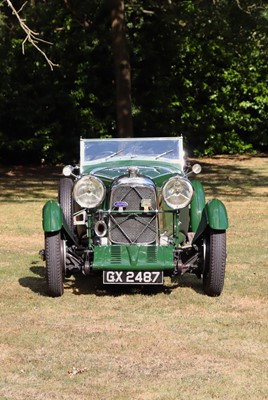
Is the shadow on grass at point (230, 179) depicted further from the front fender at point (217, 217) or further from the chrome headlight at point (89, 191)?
the chrome headlight at point (89, 191)

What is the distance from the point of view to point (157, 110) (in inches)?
985

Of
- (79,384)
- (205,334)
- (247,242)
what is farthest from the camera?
(247,242)

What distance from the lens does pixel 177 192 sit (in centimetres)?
855

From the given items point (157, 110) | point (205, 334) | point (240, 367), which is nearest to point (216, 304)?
point (205, 334)

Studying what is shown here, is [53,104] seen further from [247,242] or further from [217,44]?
[247,242]

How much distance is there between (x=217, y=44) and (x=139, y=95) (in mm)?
2716

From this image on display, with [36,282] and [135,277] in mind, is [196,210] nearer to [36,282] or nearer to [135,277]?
[135,277]

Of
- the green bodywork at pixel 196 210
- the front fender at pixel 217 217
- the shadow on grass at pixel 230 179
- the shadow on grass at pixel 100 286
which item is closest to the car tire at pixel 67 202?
the shadow on grass at pixel 100 286

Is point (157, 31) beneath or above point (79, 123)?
above

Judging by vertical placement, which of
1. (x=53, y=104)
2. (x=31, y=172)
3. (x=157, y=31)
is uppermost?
(x=157, y=31)

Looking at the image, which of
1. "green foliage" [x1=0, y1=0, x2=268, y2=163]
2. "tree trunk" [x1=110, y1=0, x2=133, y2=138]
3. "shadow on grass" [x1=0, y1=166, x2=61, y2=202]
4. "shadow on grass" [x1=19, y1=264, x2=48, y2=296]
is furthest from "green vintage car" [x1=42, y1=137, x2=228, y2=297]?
"green foliage" [x1=0, y1=0, x2=268, y2=163]

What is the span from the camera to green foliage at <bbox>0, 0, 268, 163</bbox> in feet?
77.8

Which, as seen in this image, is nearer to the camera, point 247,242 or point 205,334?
point 205,334

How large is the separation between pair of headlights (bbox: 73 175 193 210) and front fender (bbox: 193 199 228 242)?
25 centimetres
